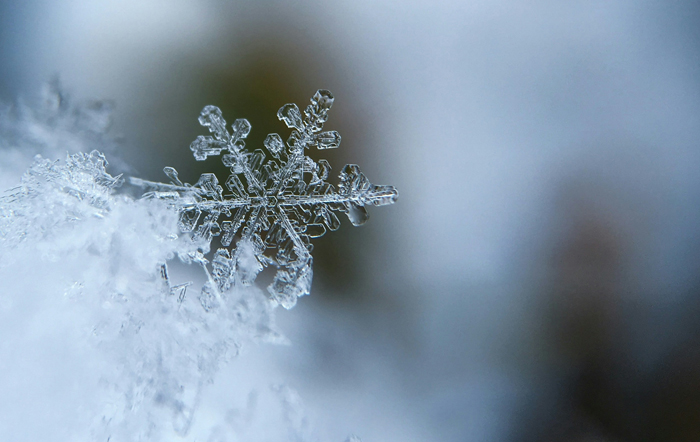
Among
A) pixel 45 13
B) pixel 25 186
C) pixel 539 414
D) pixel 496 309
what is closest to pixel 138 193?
pixel 25 186

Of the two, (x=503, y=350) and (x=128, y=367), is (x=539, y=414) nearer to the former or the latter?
(x=503, y=350)

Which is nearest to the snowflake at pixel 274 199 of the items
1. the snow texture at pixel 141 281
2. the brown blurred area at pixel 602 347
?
the snow texture at pixel 141 281

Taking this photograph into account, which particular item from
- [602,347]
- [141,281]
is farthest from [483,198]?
[141,281]

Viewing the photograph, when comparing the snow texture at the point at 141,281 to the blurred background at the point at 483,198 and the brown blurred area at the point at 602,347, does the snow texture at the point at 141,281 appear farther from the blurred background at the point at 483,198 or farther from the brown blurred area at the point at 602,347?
the brown blurred area at the point at 602,347

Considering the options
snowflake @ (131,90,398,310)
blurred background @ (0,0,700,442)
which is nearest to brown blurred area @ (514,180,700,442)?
blurred background @ (0,0,700,442)

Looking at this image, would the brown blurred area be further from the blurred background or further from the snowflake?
the snowflake
